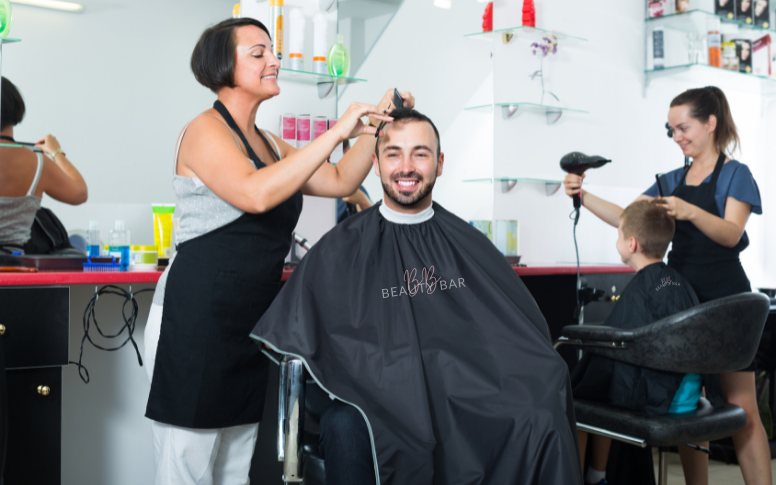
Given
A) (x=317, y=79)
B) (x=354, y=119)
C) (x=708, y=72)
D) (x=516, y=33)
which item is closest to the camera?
(x=354, y=119)

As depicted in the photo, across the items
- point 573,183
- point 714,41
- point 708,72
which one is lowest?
point 573,183

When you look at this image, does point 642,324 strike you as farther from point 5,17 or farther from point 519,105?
point 5,17

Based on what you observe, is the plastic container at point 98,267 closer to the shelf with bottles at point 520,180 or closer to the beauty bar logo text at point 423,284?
the beauty bar logo text at point 423,284

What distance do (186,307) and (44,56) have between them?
127cm

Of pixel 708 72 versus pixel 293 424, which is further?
pixel 708 72

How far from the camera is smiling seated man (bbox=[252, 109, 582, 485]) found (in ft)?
4.54

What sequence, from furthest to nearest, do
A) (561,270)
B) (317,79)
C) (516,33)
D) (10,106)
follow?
(516,33)
(561,270)
(317,79)
(10,106)

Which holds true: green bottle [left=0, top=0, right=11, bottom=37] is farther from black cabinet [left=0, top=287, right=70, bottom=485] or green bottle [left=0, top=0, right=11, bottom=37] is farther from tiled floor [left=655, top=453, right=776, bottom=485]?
tiled floor [left=655, top=453, right=776, bottom=485]

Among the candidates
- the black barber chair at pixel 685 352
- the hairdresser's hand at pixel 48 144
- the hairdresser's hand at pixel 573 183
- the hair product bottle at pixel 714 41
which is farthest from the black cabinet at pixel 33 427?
the hair product bottle at pixel 714 41

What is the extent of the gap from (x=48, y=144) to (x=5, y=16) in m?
0.42

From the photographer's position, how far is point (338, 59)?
2.64 metres

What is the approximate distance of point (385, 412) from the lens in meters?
1.42

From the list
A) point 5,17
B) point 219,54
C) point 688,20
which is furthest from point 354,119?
point 688,20

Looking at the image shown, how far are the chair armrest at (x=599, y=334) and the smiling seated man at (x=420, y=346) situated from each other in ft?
1.31
